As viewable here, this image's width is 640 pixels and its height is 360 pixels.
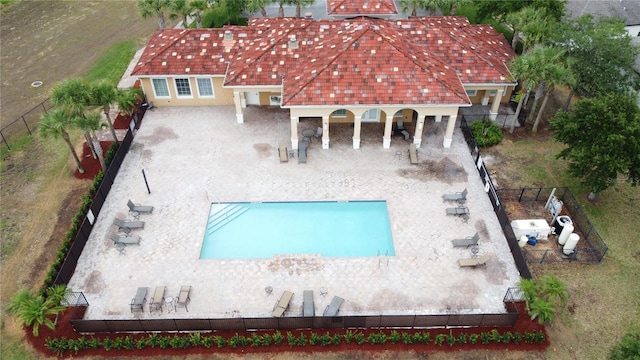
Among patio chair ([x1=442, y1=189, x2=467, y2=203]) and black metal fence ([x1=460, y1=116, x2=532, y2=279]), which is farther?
patio chair ([x1=442, y1=189, x2=467, y2=203])

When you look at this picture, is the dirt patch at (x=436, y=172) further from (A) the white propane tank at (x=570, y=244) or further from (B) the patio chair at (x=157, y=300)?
(B) the patio chair at (x=157, y=300)

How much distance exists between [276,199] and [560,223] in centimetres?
1690

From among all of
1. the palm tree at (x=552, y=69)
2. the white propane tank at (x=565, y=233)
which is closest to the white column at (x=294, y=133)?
the palm tree at (x=552, y=69)

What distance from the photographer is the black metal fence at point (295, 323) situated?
21.3 metres

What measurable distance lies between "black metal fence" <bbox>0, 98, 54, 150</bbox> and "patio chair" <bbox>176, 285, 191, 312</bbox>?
20.1 metres

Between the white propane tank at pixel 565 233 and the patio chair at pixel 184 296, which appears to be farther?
the white propane tank at pixel 565 233

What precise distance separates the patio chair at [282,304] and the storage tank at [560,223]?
16060 mm

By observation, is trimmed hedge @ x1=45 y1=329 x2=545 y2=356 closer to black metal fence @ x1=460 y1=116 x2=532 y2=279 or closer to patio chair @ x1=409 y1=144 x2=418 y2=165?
black metal fence @ x1=460 y1=116 x2=532 y2=279

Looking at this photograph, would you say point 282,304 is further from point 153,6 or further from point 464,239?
point 153,6

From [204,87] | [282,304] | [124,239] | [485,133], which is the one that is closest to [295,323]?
[282,304]

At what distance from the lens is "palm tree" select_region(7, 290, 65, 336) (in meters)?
20.7

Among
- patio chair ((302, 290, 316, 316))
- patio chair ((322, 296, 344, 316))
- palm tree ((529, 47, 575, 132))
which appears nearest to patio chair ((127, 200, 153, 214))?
patio chair ((302, 290, 316, 316))

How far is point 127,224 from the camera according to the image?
2639 cm

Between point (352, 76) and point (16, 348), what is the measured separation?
23.6 m
